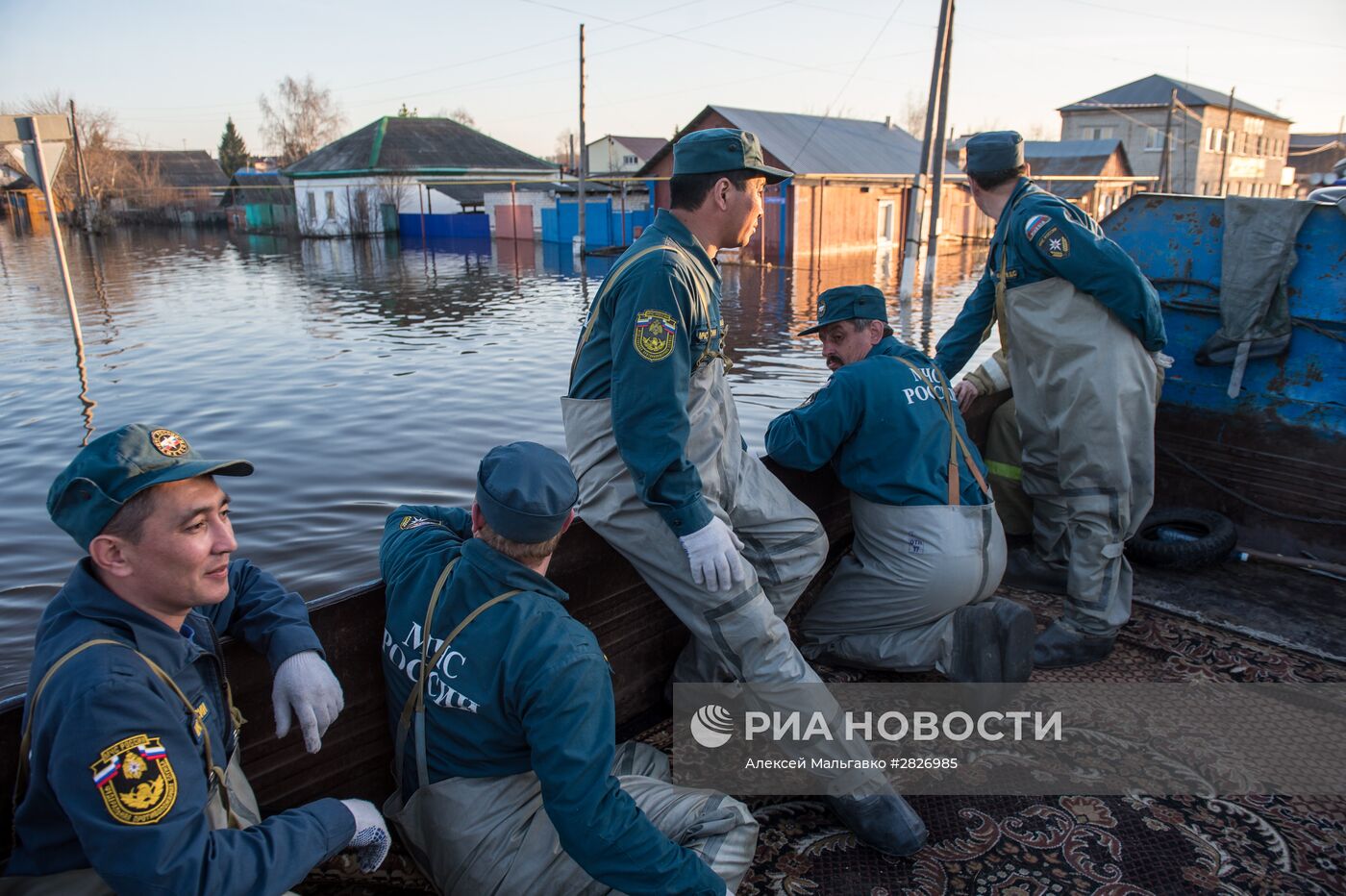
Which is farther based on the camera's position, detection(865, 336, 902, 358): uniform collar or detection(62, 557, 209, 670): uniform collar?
detection(865, 336, 902, 358): uniform collar

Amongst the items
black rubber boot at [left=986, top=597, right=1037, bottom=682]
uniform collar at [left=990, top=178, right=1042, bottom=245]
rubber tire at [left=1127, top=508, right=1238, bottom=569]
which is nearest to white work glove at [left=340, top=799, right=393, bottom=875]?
black rubber boot at [left=986, top=597, right=1037, bottom=682]


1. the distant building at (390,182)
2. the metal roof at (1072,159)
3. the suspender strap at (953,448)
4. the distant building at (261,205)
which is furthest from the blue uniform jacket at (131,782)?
the distant building at (261,205)

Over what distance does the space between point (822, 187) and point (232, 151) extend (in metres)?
76.5

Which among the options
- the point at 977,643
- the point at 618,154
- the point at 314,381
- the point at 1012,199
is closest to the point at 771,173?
the point at 1012,199

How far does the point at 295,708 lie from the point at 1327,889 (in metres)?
2.95

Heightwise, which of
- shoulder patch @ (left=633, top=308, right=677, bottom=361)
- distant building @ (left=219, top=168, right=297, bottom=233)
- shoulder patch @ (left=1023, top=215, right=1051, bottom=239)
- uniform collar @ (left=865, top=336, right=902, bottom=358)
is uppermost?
distant building @ (left=219, top=168, right=297, bottom=233)

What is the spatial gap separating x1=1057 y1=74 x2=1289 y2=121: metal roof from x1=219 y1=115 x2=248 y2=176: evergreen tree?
75.6m

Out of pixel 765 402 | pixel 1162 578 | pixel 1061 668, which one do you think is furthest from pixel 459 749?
pixel 765 402

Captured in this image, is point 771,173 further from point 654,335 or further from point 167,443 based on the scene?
point 167,443

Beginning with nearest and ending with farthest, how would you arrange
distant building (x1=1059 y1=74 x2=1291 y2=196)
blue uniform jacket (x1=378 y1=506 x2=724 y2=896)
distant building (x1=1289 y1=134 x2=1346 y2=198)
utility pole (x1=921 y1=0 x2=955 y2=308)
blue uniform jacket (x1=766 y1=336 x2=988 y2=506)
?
blue uniform jacket (x1=378 y1=506 x2=724 y2=896), blue uniform jacket (x1=766 y1=336 x2=988 y2=506), utility pole (x1=921 y1=0 x2=955 y2=308), distant building (x1=1059 y1=74 x2=1291 y2=196), distant building (x1=1289 y1=134 x2=1346 y2=198)

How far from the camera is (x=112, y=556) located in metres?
1.69

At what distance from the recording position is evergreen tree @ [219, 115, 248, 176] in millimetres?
85250

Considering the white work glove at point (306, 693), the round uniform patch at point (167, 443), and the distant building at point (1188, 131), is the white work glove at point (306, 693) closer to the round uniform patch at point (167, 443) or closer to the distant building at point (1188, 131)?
the round uniform patch at point (167, 443)

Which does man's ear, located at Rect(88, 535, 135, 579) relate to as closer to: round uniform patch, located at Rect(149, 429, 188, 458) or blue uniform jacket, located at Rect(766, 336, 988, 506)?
round uniform patch, located at Rect(149, 429, 188, 458)
